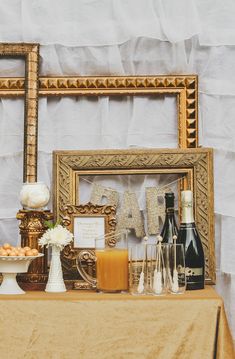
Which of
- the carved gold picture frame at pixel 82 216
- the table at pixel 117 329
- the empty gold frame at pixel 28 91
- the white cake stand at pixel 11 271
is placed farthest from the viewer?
the empty gold frame at pixel 28 91

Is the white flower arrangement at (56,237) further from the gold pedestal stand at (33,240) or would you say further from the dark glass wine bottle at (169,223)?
the dark glass wine bottle at (169,223)

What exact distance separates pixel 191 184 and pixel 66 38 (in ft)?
1.57

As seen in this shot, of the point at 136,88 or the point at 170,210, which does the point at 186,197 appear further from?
the point at 136,88

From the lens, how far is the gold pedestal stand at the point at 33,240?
1.40 meters

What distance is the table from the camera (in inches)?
47.9

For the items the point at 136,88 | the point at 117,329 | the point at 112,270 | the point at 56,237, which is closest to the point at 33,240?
the point at 56,237

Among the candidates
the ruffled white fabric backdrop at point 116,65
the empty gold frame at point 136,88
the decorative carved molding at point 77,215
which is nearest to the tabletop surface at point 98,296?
the decorative carved molding at point 77,215

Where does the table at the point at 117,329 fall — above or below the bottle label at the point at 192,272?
below

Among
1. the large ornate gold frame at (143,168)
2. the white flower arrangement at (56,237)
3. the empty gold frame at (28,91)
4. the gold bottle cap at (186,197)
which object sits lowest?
the white flower arrangement at (56,237)

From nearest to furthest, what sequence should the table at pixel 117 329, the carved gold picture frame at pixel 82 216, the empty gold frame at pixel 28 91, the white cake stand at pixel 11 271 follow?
the table at pixel 117 329, the white cake stand at pixel 11 271, the carved gold picture frame at pixel 82 216, the empty gold frame at pixel 28 91

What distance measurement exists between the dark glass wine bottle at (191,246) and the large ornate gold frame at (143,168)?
0.06 metres

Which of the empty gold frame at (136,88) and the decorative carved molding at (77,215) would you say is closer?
the decorative carved molding at (77,215)

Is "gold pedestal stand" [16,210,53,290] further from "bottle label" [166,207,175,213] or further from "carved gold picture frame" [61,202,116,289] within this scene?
"bottle label" [166,207,175,213]

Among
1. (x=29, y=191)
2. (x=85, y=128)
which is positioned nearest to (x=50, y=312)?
(x=29, y=191)
